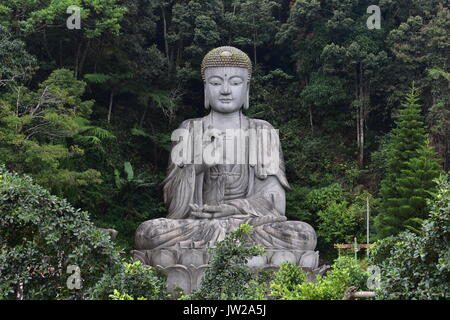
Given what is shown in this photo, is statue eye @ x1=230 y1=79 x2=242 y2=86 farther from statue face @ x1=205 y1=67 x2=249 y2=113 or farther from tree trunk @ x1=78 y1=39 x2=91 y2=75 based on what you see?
tree trunk @ x1=78 y1=39 x2=91 y2=75

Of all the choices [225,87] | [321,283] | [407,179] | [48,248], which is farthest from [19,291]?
[407,179]

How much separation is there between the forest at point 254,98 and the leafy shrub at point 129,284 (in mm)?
5662

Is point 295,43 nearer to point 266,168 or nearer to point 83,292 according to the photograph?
point 266,168

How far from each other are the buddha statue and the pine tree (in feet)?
5.42

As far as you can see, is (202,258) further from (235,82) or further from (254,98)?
(254,98)

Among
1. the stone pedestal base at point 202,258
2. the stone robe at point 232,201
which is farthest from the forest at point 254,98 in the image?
the stone pedestal base at point 202,258

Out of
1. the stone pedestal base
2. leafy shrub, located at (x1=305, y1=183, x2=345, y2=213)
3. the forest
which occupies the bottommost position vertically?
the stone pedestal base

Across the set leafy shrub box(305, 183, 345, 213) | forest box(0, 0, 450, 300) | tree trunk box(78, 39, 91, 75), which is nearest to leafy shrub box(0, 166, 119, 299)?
forest box(0, 0, 450, 300)

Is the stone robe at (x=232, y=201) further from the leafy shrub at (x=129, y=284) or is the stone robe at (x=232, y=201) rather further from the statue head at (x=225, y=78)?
the leafy shrub at (x=129, y=284)

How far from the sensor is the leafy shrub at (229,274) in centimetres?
584

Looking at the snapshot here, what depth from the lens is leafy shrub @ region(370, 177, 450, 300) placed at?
4.97 meters

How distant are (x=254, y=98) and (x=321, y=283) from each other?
976 centimetres

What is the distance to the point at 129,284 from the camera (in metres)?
5.59

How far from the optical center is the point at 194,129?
1198cm
